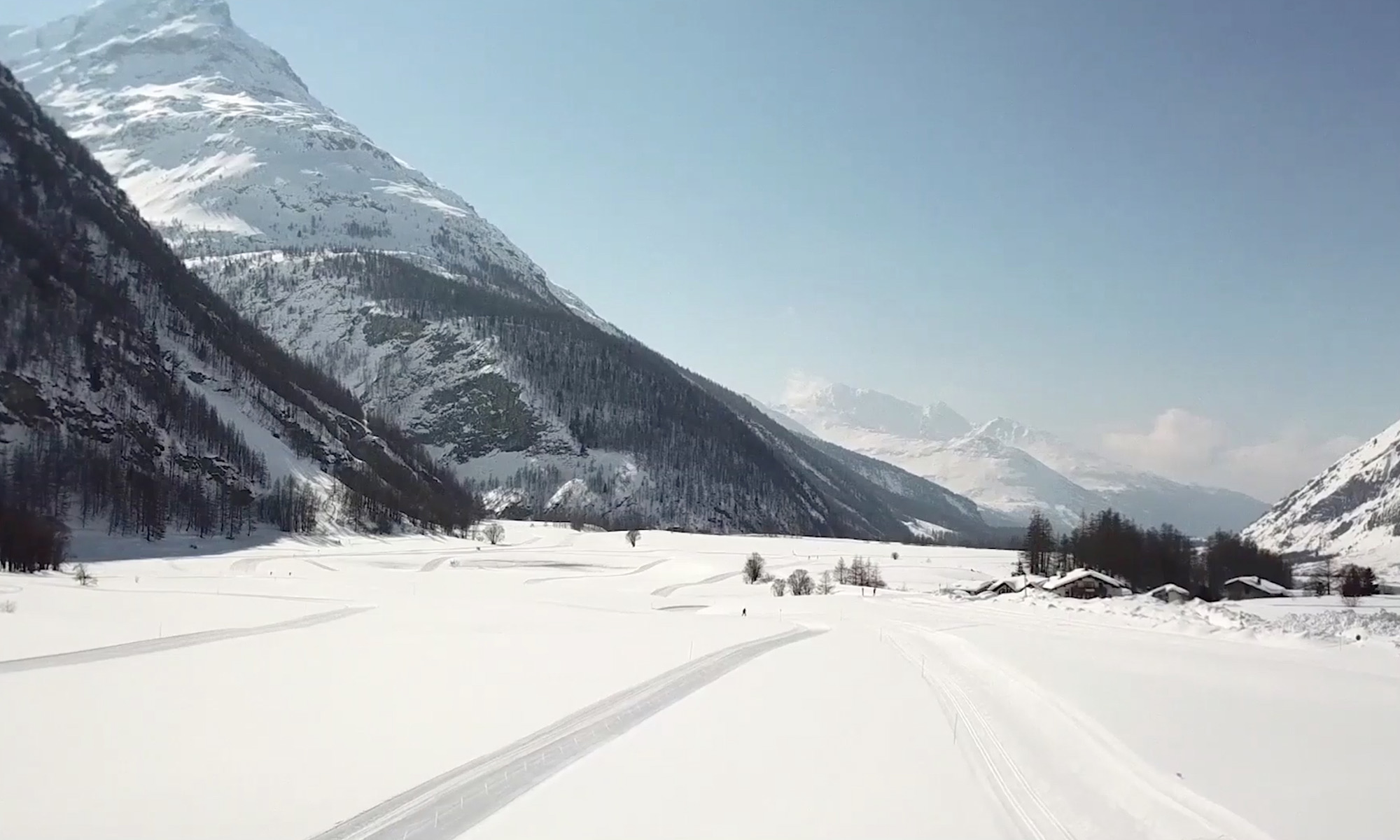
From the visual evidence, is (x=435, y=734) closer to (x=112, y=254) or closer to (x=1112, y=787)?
(x=1112, y=787)

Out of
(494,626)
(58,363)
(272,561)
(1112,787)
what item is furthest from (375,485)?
(1112,787)

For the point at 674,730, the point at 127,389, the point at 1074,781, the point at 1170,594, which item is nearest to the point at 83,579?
the point at 674,730

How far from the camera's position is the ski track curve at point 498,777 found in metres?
9.53

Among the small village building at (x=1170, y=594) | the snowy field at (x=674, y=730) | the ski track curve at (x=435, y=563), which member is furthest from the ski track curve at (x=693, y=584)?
the snowy field at (x=674, y=730)

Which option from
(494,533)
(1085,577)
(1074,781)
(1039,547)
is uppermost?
(1039,547)

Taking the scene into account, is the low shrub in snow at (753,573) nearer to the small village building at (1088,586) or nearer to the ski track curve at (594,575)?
the ski track curve at (594,575)

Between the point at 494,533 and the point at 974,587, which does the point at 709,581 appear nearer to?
the point at 974,587

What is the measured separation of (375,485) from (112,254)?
2526 inches

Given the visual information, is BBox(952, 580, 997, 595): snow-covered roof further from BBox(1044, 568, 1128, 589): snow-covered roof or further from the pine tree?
the pine tree

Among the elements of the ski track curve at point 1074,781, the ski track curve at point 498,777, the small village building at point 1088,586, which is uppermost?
the ski track curve at point 1074,781

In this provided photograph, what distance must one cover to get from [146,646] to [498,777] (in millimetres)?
15960

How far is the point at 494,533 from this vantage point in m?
148

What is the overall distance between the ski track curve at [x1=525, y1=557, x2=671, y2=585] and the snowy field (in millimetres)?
57658

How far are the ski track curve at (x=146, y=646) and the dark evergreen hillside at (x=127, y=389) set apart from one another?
53.6 m
